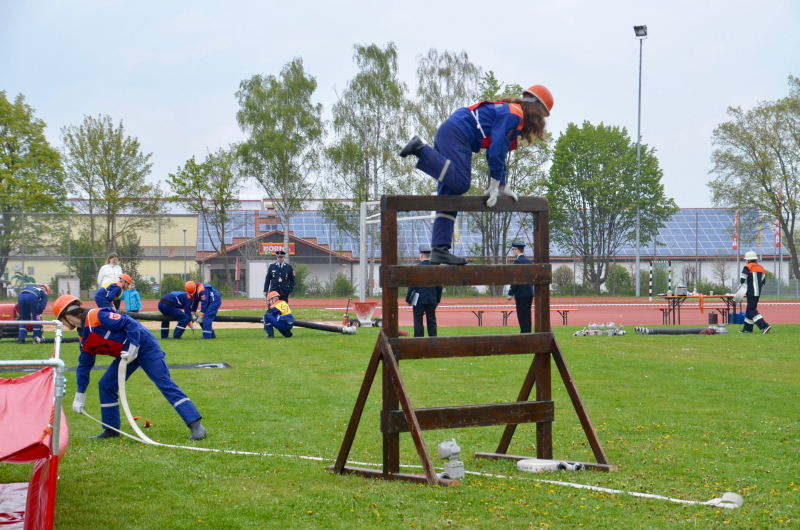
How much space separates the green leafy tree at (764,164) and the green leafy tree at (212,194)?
2868cm

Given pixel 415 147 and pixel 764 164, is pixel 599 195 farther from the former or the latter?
pixel 415 147

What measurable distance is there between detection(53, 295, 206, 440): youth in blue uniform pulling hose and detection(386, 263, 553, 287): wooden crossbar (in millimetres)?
2787

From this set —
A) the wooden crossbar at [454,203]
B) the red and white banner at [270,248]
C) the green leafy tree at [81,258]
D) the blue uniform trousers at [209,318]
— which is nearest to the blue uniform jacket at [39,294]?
the blue uniform trousers at [209,318]

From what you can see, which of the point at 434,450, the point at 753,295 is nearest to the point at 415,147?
the point at 434,450

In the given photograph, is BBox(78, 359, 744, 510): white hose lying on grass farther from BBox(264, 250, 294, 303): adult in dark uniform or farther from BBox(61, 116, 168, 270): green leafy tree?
BBox(61, 116, 168, 270): green leafy tree

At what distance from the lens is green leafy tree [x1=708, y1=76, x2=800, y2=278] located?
137ft

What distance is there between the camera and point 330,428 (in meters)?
7.19

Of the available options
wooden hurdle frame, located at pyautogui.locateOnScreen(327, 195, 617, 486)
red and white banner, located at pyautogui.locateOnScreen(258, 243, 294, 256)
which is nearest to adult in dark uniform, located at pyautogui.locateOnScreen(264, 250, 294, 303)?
wooden hurdle frame, located at pyautogui.locateOnScreen(327, 195, 617, 486)

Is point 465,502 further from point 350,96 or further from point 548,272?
point 350,96

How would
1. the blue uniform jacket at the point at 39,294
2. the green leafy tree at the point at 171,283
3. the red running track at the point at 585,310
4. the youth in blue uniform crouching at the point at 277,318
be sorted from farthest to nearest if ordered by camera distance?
the green leafy tree at the point at 171,283
the red running track at the point at 585,310
the youth in blue uniform crouching at the point at 277,318
the blue uniform jacket at the point at 39,294

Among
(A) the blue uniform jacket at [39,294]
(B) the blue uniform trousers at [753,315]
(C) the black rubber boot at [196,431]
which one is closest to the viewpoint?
(C) the black rubber boot at [196,431]

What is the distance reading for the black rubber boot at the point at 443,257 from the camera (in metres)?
5.45

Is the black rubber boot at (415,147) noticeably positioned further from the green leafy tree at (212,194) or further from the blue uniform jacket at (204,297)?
the green leafy tree at (212,194)

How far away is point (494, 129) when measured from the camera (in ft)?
17.4
